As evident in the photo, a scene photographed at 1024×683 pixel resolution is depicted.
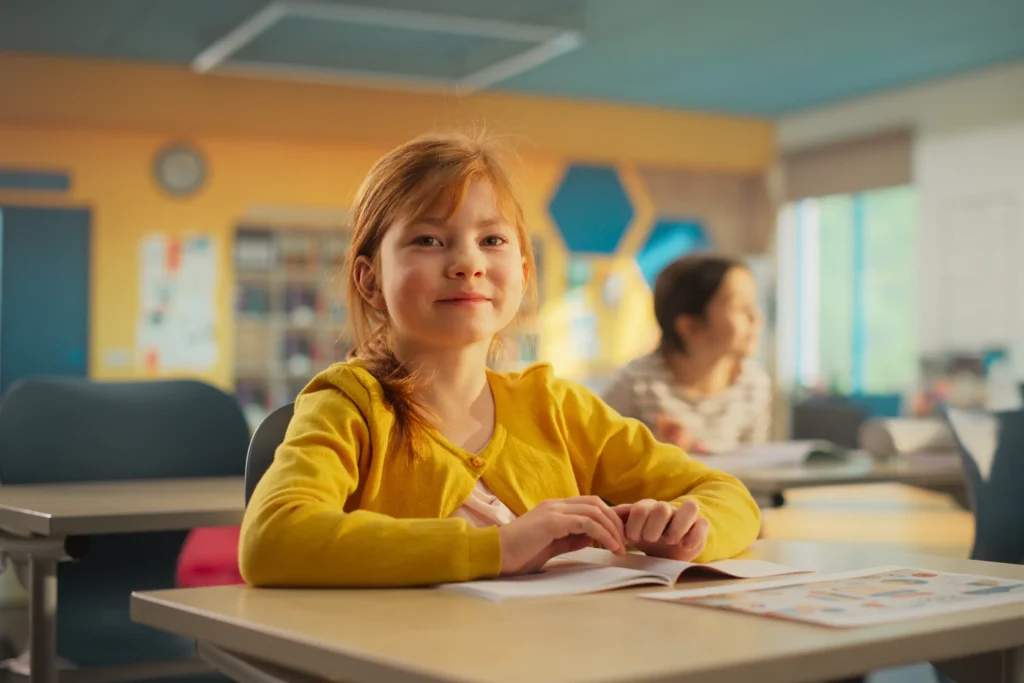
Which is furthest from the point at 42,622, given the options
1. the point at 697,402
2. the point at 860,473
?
the point at 697,402

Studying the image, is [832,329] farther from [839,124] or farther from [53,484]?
[53,484]

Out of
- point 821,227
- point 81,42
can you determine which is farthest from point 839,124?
point 81,42

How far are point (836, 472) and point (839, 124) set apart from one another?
289 inches

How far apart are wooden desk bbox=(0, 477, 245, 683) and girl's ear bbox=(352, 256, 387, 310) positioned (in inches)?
19.6

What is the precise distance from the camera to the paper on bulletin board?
859 cm

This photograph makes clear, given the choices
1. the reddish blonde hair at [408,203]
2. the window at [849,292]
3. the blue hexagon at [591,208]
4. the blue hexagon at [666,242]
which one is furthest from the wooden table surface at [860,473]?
the blue hexagon at [666,242]

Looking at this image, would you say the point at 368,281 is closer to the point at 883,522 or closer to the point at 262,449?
the point at 262,449

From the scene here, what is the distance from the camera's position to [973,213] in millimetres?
8266

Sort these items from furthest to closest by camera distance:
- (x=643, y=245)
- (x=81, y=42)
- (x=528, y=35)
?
1. (x=643, y=245)
2. (x=81, y=42)
3. (x=528, y=35)

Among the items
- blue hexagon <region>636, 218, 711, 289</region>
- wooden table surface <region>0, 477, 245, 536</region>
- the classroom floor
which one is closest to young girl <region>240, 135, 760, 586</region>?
wooden table surface <region>0, 477, 245, 536</region>

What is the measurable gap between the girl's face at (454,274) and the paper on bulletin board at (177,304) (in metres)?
7.56

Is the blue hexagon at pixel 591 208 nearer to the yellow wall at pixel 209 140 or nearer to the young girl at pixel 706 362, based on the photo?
the yellow wall at pixel 209 140

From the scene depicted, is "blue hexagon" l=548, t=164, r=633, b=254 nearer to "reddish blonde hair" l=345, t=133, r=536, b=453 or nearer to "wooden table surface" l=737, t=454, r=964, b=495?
"wooden table surface" l=737, t=454, r=964, b=495

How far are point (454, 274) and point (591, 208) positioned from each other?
862 centimetres
